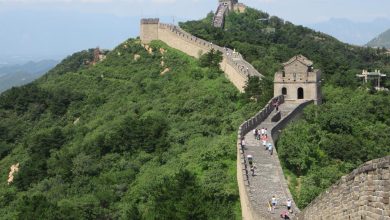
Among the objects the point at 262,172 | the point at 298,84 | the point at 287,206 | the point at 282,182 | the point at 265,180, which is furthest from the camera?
the point at 298,84

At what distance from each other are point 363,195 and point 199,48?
46.8 meters

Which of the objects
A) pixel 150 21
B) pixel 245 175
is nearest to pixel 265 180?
pixel 245 175

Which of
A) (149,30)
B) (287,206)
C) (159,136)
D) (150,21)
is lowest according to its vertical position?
(159,136)

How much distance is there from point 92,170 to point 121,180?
4.58m

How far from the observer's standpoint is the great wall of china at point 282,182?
859 centimetres

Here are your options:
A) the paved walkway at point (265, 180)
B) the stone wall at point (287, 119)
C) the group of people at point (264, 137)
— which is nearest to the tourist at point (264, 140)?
the group of people at point (264, 137)

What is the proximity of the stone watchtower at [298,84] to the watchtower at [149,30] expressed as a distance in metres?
31.2

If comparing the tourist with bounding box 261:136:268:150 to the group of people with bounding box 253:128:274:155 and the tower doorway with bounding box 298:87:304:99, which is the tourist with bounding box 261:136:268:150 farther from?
the tower doorway with bounding box 298:87:304:99

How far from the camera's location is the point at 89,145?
132ft

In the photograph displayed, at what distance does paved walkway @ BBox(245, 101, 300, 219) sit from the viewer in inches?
711

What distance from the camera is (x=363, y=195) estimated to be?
9.05 m

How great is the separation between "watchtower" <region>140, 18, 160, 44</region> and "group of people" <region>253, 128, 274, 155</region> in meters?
38.7

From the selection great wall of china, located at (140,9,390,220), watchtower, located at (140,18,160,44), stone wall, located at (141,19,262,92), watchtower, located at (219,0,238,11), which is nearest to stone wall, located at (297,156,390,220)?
great wall of china, located at (140,9,390,220)

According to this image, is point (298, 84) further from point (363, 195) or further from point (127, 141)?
point (363, 195)
